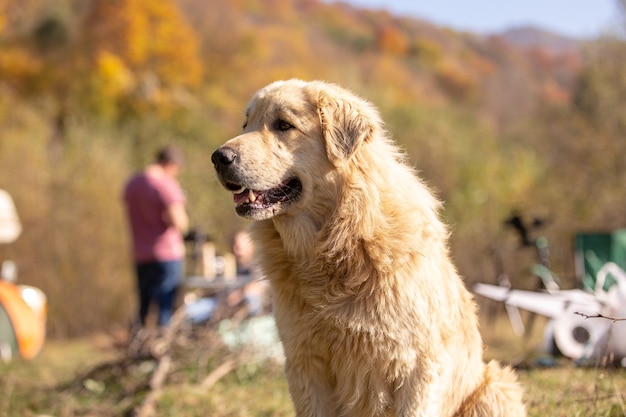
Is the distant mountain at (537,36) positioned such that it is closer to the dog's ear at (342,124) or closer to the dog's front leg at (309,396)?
the dog's ear at (342,124)

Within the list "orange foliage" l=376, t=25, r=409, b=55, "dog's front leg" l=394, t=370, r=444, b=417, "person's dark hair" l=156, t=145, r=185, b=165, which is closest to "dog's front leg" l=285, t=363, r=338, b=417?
"dog's front leg" l=394, t=370, r=444, b=417

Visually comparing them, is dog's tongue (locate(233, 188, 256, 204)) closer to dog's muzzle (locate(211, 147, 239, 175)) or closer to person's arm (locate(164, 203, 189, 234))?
dog's muzzle (locate(211, 147, 239, 175))

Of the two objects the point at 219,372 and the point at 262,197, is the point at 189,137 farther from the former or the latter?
the point at 262,197

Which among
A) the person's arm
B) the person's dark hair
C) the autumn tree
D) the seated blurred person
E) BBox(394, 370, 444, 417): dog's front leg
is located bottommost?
the seated blurred person

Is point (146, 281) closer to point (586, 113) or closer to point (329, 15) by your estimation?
point (586, 113)

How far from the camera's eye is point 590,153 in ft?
58.1

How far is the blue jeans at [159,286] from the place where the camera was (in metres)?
8.45

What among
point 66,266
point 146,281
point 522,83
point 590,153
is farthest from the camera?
point 522,83

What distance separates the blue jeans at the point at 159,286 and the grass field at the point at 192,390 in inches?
30.6

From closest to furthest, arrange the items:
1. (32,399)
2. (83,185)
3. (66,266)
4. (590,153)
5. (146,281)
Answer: (32,399) < (146,281) < (66,266) < (83,185) < (590,153)

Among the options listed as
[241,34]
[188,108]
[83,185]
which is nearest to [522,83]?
[241,34]

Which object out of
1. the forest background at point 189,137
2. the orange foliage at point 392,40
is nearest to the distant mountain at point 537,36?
the orange foliage at point 392,40

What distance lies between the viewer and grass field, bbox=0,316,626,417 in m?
5.59

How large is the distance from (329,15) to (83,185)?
5884 centimetres
